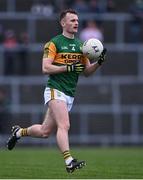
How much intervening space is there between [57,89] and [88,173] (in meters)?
1.32

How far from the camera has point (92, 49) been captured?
13.7 metres

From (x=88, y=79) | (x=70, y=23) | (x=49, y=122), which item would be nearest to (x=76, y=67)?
(x=70, y=23)

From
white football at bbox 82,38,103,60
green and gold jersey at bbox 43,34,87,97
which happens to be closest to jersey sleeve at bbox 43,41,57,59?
green and gold jersey at bbox 43,34,87,97

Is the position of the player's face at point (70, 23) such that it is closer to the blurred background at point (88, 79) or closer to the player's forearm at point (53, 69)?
the player's forearm at point (53, 69)

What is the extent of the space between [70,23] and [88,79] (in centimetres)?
1412

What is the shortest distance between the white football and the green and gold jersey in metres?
0.10

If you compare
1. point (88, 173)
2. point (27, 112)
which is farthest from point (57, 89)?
point (27, 112)

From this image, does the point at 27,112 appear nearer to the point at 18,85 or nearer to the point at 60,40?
the point at 18,85

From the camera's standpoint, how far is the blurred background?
2711cm

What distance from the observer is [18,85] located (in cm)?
2727

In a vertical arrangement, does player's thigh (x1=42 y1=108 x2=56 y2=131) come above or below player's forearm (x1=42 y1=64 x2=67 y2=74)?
below

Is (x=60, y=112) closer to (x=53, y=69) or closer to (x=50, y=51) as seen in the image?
(x=53, y=69)

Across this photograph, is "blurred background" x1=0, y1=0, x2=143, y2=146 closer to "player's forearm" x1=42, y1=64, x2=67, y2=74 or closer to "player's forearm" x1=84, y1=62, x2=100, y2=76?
"player's forearm" x1=84, y1=62, x2=100, y2=76

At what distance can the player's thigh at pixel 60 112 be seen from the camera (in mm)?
13210
